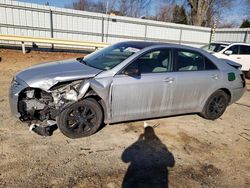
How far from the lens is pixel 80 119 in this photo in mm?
3812

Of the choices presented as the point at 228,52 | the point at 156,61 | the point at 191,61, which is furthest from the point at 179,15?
the point at 156,61

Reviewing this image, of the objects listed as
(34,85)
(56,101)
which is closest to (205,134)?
(56,101)

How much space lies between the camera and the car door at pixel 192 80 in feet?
14.6

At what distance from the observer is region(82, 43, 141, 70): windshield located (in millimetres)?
4123

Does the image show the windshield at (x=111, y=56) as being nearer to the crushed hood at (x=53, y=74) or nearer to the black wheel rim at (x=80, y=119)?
the crushed hood at (x=53, y=74)

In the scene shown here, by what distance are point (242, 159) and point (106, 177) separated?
2.22 meters

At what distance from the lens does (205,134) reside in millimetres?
4469

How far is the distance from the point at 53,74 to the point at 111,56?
121 centimetres

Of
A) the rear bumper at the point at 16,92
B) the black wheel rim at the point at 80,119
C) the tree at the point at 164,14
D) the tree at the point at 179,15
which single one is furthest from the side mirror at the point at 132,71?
the tree at the point at 164,14

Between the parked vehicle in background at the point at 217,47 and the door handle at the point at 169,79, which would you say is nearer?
the door handle at the point at 169,79

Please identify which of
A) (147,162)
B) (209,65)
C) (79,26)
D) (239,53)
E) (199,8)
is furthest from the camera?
(199,8)

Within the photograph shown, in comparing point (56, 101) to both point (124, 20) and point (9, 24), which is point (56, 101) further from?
point (124, 20)

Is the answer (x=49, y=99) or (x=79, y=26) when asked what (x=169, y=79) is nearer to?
(x=49, y=99)

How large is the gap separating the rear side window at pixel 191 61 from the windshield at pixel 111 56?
0.85 meters
